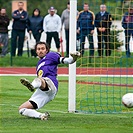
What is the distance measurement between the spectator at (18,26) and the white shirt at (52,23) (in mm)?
825

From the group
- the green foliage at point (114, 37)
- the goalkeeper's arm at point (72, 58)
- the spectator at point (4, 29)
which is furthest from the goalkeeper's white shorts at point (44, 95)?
the spectator at point (4, 29)

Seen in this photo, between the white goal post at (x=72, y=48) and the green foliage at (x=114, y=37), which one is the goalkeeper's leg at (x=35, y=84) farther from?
the green foliage at (x=114, y=37)

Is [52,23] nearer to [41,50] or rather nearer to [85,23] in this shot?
[85,23]

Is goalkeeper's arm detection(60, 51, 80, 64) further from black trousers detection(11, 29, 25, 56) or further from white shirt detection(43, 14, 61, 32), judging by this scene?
black trousers detection(11, 29, 25, 56)

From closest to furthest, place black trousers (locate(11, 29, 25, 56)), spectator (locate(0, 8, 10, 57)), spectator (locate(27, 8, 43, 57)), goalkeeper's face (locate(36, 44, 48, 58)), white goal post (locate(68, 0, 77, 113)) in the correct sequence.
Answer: goalkeeper's face (locate(36, 44, 48, 58)) → white goal post (locate(68, 0, 77, 113)) → spectator (locate(0, 8, 10, 57)) → black trousers (locate(11, 29, 25, 56)) → spectator (locate(27, 8, 43, 57))

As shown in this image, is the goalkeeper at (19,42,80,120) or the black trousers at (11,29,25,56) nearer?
the goalkeeper at (19,42,80,120)

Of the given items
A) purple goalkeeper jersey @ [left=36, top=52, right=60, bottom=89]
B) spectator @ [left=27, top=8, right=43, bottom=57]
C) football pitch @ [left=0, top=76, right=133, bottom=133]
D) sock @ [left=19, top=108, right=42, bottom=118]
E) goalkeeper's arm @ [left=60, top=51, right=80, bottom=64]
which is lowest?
football pitch @ [left=0, top=76, right=133, bottom=133]

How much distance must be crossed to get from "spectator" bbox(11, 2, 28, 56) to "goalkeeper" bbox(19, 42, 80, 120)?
14166mm

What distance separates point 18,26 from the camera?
26625 millimetres

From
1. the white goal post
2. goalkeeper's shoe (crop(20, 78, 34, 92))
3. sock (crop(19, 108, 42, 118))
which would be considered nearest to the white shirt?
the white goal post

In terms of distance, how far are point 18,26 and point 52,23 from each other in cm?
137

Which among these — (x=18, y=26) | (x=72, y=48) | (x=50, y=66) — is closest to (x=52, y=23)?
(x=18, y=26)

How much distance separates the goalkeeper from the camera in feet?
38.8

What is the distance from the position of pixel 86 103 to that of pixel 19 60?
1162 centimetres
